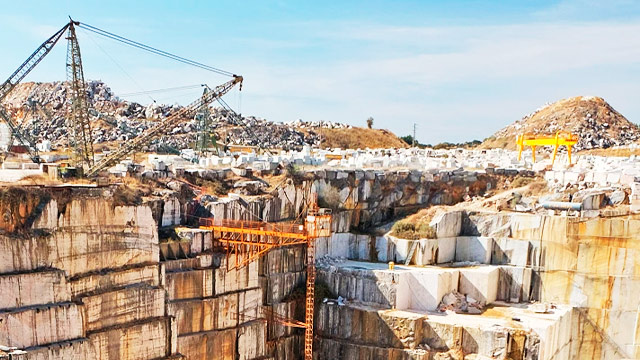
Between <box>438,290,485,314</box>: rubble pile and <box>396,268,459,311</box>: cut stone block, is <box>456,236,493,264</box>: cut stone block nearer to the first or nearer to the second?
<box>438,290,485,314</box>: rubble pile

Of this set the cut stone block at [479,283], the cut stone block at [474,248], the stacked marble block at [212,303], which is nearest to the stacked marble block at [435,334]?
the cut stone block at [479,283]

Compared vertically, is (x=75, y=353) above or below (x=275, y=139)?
below

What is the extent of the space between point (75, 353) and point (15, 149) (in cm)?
2437

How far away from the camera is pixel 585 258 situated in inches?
1166

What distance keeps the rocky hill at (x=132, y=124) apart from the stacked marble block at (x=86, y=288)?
2535 cm

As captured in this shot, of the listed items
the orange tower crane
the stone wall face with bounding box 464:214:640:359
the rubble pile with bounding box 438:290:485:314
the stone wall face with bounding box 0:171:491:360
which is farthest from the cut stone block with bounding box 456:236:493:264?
the orange tower crane

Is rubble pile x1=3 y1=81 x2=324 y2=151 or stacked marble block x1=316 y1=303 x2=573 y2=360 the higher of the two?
rubble pile x1=3 y1=81 x2=324 y2=151

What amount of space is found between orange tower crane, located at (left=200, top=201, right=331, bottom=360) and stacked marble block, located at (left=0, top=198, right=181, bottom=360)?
10.8ft

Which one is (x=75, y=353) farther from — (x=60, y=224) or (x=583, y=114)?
(x=583, y=114)

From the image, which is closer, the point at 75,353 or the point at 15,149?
the point at 75,353

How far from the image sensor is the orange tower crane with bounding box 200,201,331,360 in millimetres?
24844

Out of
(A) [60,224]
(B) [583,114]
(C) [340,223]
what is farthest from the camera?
(B) [583,114]

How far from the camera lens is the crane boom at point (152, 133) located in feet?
93.7

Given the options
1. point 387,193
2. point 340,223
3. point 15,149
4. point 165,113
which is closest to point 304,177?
point 340,223
